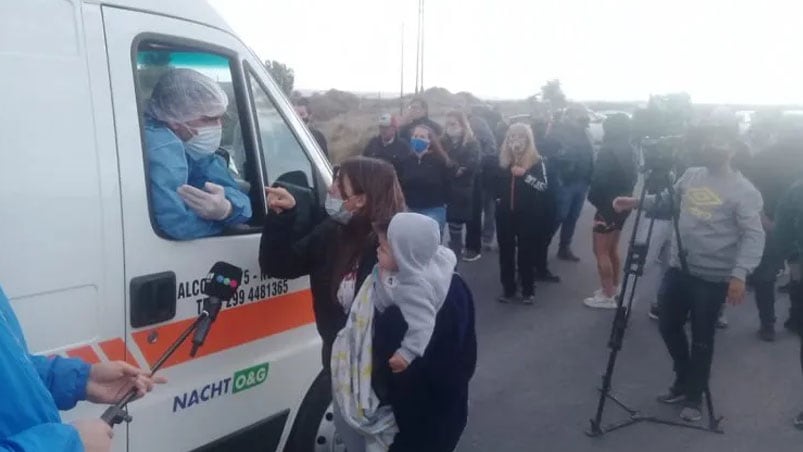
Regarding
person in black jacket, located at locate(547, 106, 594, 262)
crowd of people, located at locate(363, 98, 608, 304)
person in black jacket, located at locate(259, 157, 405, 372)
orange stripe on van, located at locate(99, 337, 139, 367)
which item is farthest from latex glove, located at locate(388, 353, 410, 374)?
person in black jacket, located at locate(547, 106, 594, 262)

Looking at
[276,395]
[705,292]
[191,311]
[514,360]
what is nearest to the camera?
[191,311]

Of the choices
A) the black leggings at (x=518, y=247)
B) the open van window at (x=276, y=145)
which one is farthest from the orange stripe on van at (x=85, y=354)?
the black leggings at (x=518, y=247)

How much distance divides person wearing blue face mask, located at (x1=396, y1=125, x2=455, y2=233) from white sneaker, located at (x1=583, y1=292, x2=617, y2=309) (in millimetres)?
1639

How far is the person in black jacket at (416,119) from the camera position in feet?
28.1

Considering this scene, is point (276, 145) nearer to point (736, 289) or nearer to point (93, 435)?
point (93, 435)

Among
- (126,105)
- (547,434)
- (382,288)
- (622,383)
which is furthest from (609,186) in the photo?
(126,105)

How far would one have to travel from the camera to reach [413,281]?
303 cm

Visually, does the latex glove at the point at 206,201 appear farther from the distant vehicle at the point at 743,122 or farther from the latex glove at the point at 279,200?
the distant vehicle at the point at 743,122

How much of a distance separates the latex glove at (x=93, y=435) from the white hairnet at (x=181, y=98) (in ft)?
4.61

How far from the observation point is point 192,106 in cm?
303

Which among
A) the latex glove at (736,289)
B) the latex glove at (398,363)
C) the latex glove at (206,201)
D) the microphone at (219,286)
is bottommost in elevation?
the latex glove at (736,289)

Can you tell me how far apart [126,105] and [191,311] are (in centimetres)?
73

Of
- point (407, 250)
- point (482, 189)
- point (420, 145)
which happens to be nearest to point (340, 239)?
point (407, 250)

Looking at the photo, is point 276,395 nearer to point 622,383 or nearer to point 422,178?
point 622,383
